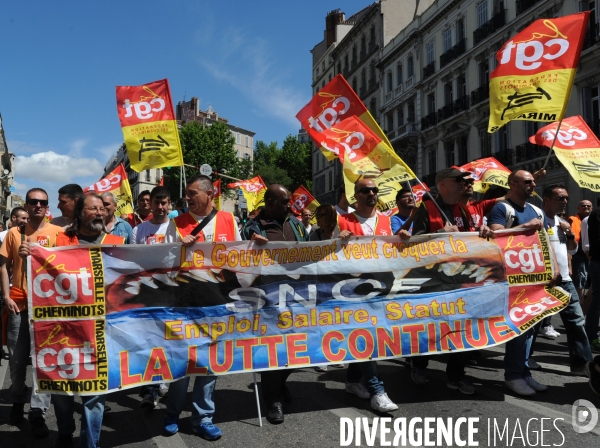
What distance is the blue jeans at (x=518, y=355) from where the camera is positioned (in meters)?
A: 4.79

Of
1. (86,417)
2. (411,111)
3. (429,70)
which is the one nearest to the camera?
(86,417)

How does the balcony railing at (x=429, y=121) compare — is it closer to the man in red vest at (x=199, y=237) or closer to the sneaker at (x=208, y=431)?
the man in red vest at (x=199, y=237)

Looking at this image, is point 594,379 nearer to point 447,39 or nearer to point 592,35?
point 592,35

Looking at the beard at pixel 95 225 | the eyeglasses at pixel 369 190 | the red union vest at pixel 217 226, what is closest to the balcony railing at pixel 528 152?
the eyeglasses at pixel 369 190

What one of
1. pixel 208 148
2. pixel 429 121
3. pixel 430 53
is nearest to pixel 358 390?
pixel 429 121

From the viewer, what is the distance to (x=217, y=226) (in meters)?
4.40

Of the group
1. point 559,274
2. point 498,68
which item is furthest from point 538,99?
point 559,274

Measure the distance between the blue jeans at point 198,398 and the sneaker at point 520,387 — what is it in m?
2.54

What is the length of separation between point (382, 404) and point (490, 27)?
1001 inches

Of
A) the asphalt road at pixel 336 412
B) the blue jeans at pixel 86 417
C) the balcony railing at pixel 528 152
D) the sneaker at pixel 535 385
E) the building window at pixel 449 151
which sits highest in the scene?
the building window at pixel 449 151

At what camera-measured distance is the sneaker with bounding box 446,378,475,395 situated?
4734 mm

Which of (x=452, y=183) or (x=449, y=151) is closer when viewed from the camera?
(x=452, y=183)

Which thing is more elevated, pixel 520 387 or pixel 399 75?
pixel 399 75

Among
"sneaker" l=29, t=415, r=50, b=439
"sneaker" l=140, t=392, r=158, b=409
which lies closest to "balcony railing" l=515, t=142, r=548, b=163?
"sneaker" l=140, t=392, r=158, b=409
